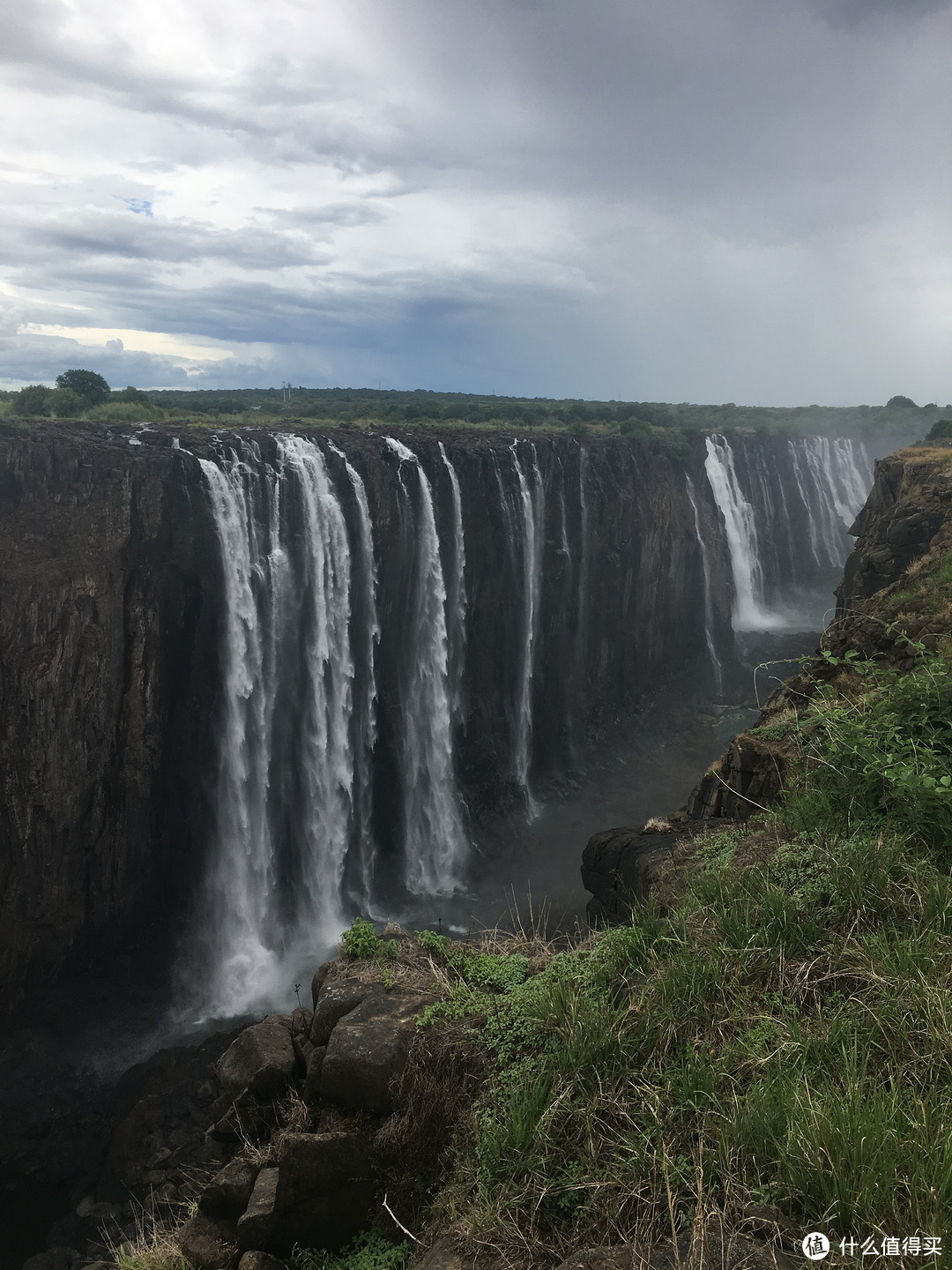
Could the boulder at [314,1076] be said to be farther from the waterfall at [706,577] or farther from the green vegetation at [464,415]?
the waterfall at [706,577]

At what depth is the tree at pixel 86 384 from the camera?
3491 centimetres

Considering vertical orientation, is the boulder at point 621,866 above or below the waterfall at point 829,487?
below

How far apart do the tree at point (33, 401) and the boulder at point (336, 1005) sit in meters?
28.3

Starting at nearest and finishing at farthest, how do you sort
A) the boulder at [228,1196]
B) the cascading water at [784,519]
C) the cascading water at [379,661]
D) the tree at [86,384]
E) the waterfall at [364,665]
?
the boulder at [228,1196], the cascading water at [379,661], the waterfall at [364,665], the tree at [86,384], the cascading water at [784,519]

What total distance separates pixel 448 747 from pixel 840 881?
67.5ft

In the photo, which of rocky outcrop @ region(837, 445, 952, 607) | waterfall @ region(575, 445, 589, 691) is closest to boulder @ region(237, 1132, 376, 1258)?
rocky outcrop @ region(837, 445, 952, 607)

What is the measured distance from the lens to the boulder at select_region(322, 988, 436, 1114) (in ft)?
16.3

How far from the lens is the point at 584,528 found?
102 ft

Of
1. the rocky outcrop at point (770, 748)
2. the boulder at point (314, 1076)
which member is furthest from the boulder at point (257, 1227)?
the rocky outcrop at point (770, 748)

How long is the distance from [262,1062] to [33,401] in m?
29.6

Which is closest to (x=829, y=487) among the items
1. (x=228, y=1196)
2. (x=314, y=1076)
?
(x=314, y=1076)

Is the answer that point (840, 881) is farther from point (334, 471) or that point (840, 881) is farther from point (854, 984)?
point (334, 471)

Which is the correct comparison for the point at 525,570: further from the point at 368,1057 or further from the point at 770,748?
the point at 368,1057

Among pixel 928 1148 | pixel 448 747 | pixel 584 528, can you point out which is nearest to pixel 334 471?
pixel 448 747
